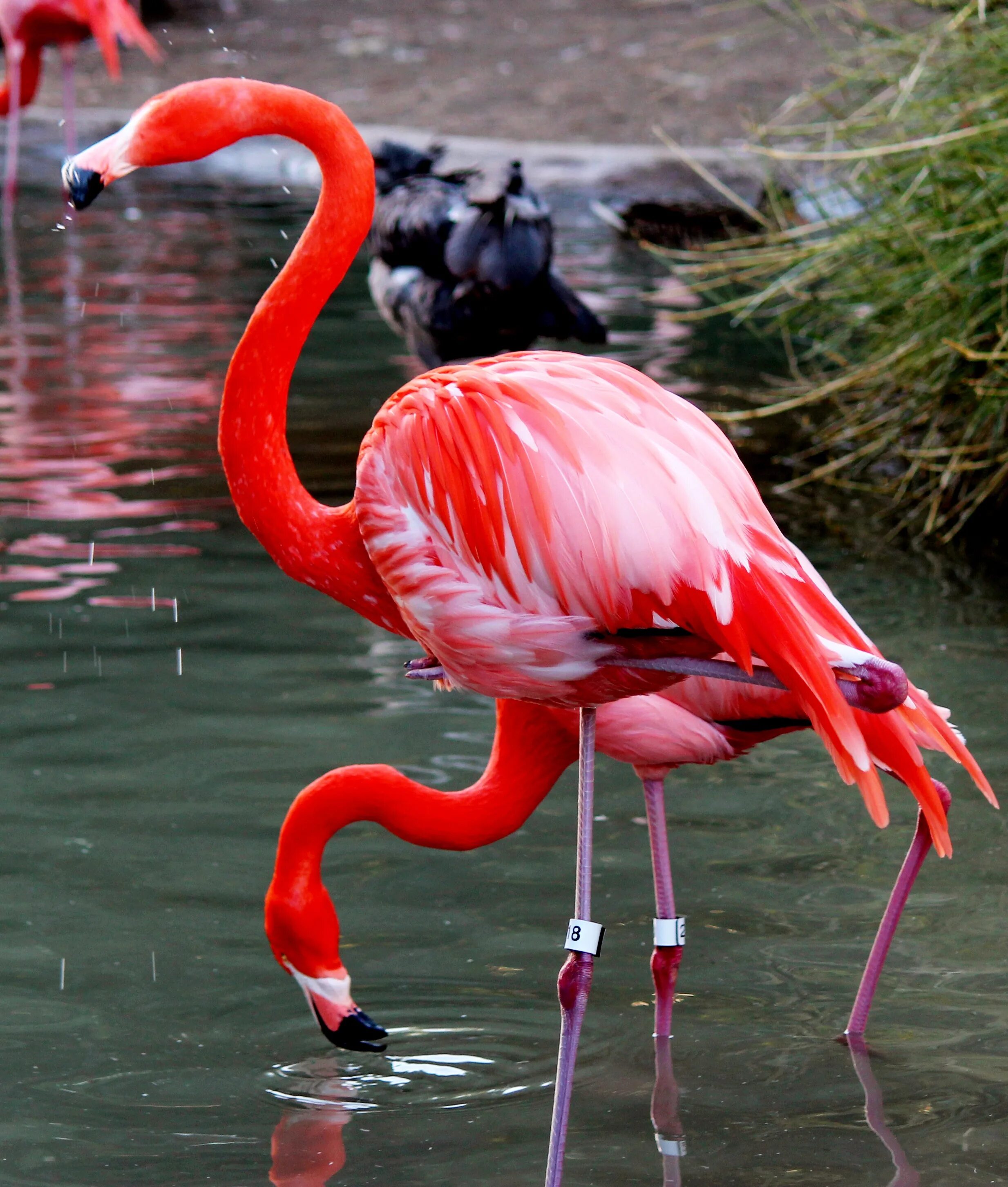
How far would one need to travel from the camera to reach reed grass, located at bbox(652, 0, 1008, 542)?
4.59 meters

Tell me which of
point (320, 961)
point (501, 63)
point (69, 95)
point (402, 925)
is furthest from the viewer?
point (501, 63)

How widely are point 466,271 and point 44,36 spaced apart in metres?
6.87

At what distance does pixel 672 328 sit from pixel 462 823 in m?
5.83

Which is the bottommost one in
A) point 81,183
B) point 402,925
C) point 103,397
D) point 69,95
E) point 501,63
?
point 402,925

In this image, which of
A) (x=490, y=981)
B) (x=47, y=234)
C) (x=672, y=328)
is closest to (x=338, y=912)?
(x=490, y=981)

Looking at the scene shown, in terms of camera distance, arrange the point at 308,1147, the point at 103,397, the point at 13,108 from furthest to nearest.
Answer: the point at 13,108 < the point at 103,397 < the point at 308,1147

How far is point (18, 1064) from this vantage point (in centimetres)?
269

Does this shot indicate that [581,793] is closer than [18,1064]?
Yes

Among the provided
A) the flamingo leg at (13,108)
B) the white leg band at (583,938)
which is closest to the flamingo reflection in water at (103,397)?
the flamingo leg at (13,108)

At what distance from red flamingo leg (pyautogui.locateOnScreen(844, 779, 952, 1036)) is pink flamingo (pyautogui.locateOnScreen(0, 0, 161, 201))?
9149mm

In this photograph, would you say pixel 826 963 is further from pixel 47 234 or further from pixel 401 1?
pixel 401 1

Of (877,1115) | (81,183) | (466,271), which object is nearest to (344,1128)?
(877,1115)

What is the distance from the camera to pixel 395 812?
2797mm

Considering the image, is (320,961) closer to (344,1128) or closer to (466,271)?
(344,1128)
